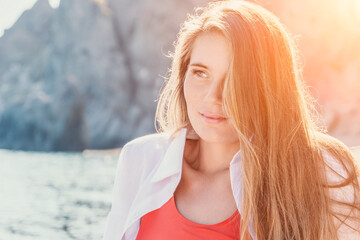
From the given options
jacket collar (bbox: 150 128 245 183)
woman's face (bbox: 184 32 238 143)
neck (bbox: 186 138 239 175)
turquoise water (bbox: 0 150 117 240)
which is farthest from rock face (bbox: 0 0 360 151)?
woman's face (bbox: 184 32 238 143)

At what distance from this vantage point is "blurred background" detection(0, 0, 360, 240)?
64.8ft

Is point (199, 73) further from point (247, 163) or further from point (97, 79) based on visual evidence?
point (97, 79)

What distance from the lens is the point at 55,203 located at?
9195mm

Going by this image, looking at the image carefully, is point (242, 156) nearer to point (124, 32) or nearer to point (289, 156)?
point (289, 156)

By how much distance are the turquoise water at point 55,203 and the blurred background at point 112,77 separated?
6.25 ft

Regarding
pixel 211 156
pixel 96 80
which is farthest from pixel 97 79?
pixel 211 156

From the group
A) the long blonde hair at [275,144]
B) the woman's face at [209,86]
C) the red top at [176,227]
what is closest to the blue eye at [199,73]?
the woman's face at [209,86]

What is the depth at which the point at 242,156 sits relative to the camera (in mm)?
1582

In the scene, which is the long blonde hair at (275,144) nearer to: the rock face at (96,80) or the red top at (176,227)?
the red top at (176,227)

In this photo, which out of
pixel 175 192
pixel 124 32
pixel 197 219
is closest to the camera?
pixel 197 219

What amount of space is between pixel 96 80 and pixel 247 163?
80.5 ft

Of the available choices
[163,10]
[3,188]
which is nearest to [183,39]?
[3,188]

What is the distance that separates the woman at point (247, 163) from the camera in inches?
60.7

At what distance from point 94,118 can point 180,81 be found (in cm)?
2374
